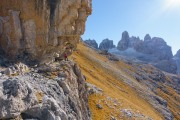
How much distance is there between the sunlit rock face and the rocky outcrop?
109 inches

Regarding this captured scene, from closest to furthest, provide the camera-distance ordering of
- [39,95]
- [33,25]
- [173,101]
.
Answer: [39,95] → [33,25] → [173,101]

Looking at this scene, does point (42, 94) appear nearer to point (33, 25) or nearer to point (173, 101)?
point (33, 25)

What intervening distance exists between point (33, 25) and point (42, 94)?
1084cm

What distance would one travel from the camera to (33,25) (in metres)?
36.7

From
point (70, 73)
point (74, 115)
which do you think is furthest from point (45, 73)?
point (74, 115)

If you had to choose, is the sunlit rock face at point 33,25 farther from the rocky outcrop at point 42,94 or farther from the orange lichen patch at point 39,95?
the orange lichen patch at point 39,95

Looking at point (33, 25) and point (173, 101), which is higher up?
point (33, 25)

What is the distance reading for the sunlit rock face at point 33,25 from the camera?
36.1 m

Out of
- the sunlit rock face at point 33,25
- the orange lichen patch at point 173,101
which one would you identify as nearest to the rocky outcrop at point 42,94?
the sunlit rock face at point 33,25

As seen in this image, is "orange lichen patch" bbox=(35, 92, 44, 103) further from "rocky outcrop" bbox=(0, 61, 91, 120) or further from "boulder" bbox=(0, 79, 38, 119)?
"boulder" bbox=(0, 79, 38, 119)

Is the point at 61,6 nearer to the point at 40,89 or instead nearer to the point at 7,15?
the point at 7,15

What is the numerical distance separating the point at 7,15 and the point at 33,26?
3079mm

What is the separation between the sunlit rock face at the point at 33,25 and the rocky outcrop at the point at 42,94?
9.05 ft

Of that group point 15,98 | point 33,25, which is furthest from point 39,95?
point 33,25
